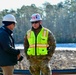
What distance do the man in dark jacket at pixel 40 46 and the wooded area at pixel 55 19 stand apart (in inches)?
1641

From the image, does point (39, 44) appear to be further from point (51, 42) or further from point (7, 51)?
point (7, 51)

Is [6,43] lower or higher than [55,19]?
higher

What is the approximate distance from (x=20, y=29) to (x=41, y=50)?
4680cm

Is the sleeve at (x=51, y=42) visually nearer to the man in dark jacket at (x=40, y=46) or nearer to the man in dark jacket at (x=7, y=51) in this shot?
the man in dark jacket at (x=40, y=46)

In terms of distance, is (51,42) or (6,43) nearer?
(6,43)

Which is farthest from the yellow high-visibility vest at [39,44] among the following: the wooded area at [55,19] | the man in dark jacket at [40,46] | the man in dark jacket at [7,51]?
the wooded area at [55,19]

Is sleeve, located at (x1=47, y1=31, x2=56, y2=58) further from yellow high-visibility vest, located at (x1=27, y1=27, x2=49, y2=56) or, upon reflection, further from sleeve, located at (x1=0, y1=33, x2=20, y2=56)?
sleeve, located at (x1=0, y1=33, x2=20, y2=56)

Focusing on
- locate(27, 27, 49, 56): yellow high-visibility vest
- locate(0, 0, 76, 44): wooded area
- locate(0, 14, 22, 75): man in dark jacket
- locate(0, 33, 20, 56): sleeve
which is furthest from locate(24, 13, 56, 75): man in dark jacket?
locate(0, 0, 76, 44): wooded area

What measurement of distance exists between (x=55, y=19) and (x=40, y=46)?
47848mm

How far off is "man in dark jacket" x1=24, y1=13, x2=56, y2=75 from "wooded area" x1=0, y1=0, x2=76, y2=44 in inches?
1641

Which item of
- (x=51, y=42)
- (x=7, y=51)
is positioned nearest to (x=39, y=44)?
(x=51, y=42)

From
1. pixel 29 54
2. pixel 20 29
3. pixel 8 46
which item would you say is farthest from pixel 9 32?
pixel 20 29

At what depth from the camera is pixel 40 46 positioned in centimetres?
477

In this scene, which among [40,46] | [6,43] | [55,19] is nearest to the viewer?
[6,43]
